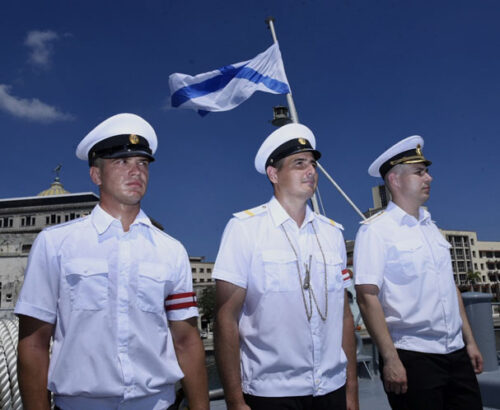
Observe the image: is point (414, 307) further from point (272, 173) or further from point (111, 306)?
point (111, 306)

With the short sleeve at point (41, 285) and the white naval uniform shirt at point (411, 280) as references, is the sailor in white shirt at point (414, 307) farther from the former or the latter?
the short sleeve at point (41, 285)

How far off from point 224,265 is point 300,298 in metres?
0.47

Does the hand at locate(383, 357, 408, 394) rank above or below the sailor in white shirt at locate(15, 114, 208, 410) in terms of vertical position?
below

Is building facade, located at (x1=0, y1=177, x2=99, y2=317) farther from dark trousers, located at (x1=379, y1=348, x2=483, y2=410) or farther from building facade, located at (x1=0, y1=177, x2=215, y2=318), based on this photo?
dark trousers, located at (x1=379, y1=348, x2=483, y2=410)

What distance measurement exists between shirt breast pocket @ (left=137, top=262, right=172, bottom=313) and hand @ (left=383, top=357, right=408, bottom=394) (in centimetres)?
152

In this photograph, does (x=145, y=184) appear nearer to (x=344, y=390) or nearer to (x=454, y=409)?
(x=344, y=390)

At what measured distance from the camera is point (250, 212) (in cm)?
278

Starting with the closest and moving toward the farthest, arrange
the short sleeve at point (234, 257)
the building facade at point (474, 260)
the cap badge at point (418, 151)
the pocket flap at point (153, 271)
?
1. the pocket flap at point (153, 271)
2. the short sleeve at point (234, 257)
3. the cap badge at point (418, 151)
4. the building facade at point (474, 260)

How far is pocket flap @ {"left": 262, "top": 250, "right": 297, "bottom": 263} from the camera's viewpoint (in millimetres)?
2559

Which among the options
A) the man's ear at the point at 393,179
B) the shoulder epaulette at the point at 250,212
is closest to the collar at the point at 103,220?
the shoulder epaulette at the point at 250,212

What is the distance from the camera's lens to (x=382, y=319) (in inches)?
114

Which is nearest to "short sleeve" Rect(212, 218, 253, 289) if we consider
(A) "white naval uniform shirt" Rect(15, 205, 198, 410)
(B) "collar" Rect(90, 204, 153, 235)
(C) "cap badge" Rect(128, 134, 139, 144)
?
(A) "white naval uniform shirt" Rect(15, 205, 198, 410)

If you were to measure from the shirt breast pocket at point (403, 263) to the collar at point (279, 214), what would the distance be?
28.5 inches

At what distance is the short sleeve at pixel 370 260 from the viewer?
3.01 m
